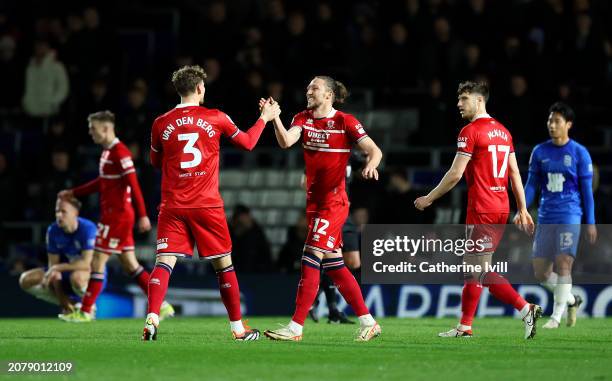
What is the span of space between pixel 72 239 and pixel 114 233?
980 millimetres

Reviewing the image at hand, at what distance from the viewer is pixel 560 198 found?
508 inches

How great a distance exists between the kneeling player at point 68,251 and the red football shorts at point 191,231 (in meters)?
4.62

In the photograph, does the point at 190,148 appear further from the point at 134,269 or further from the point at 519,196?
the point at 134,269

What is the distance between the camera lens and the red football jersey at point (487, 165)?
437 inches

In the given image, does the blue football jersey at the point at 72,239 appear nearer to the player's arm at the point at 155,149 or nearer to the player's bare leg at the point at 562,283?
the player's arm at the point at 155,149

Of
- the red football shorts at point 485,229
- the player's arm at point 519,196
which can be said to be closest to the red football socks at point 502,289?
the red football shorts at point 485,229

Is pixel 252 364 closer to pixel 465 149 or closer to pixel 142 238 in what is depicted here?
pixel 465 149

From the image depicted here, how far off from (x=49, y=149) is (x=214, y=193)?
9.54 metres

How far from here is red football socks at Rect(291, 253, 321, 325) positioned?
10445mm

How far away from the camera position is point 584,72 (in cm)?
1856

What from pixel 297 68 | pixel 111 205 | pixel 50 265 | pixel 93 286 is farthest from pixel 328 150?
pixel 297 68

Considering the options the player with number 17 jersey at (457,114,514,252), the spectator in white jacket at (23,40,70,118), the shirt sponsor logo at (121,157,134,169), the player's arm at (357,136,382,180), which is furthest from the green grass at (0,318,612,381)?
the spectator in white jacket at (23,40,70,118)

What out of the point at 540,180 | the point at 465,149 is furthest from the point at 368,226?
the point at 465,149

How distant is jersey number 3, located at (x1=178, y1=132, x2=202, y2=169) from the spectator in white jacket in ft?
34.2
